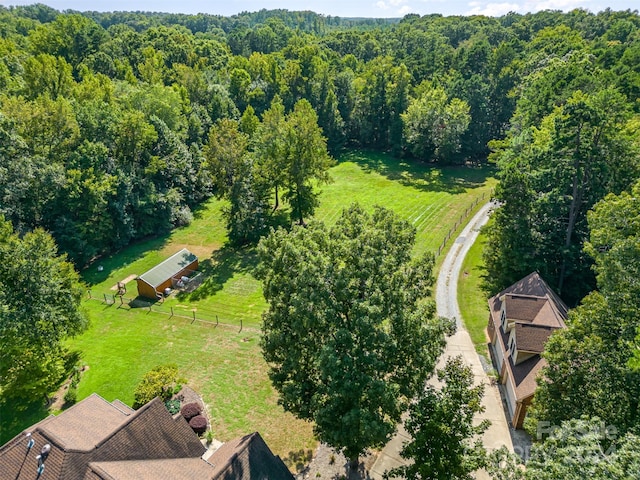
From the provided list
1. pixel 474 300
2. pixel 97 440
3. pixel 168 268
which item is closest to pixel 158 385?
pixel 97 440

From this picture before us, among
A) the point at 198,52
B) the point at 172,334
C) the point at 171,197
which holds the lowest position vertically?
the point at 172,334

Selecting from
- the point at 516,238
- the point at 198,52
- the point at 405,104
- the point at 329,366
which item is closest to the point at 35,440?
the point at 329,366

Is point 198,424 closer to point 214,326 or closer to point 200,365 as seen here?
point 200,365

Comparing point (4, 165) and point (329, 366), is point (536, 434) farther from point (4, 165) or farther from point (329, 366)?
point (4, 165)

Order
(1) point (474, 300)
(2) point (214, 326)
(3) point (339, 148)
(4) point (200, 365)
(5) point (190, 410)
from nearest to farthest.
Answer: (5) point (190, 410)
(4) point (200, 365)
(2) point (214, 326)
(1) point (474, 300)
(3) point (339, 148)

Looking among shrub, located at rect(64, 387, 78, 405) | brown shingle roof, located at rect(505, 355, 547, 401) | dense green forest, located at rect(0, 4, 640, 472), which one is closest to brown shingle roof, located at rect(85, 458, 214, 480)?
shrub, located at rect(64, 387, 78, 405)

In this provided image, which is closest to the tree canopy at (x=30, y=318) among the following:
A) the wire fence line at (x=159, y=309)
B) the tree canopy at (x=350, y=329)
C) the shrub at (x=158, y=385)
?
the shrub at (x=158, y=385)
